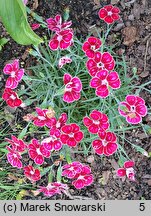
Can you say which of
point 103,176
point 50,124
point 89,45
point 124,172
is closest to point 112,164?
point 103,176

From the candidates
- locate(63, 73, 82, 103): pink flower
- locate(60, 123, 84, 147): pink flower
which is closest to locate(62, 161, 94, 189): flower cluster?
locate(60, 123, 84, 147): pink flower

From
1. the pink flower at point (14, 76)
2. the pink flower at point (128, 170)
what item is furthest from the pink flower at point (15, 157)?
the pink flower at point (128, 170)

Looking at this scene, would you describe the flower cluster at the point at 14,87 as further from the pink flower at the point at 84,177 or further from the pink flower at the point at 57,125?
the pink flower at the point at 84,177

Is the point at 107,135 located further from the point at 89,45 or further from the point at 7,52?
the point at 7,52

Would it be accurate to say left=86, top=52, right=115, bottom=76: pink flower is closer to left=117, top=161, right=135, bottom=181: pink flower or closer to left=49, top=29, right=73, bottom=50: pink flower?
left=49, top=29, right=73, bottom=50: pink flower

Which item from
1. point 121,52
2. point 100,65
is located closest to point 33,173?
point 100,65

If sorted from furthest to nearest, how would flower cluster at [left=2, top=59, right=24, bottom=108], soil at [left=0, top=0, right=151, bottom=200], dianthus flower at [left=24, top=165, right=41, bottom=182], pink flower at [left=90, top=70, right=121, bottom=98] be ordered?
soil at [left=0, top=0, right=151, bottom=200], dianthus flower at [left=24, top=165, right=41, bottom=182], flower cluster at [left=2, top=59, right=24, bottom=108], pink flower at [left=90, top=70, right=121, bottom=98]

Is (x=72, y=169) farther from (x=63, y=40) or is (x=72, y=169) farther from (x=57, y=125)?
(x=63, y=40)
